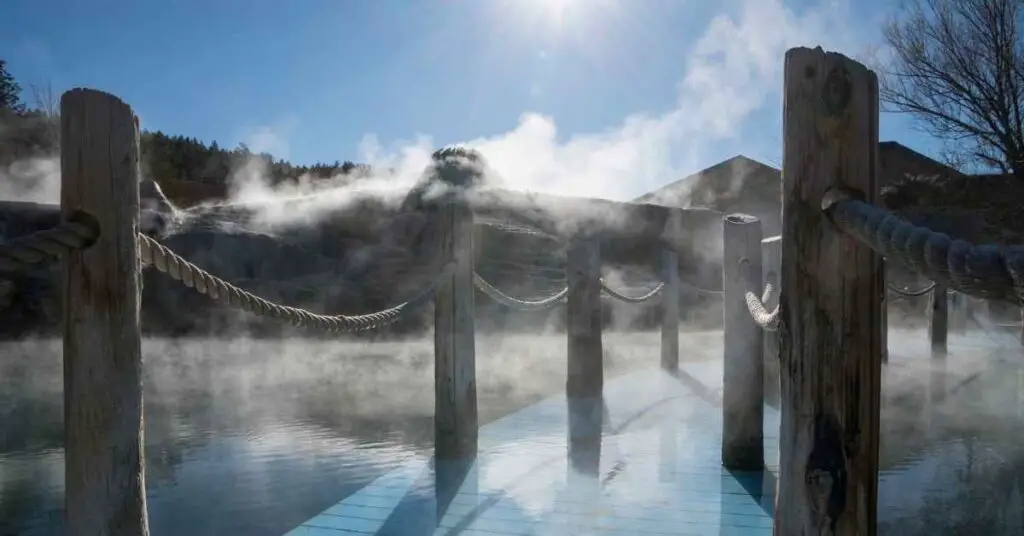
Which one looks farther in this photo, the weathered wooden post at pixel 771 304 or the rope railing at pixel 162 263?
the weathered wooden post at pixel 771 304

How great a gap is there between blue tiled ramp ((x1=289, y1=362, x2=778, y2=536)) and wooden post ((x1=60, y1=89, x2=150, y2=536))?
147 cm

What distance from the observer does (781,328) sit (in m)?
1.93

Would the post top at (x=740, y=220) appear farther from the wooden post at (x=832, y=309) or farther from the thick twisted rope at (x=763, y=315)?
the wooden post at (x=832, y=309)

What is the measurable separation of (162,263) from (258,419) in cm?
452

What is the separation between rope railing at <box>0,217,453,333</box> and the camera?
1.64 meters

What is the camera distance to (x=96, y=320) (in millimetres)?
1815

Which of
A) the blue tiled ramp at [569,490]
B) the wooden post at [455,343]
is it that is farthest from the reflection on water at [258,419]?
the wooden post at [455,343]

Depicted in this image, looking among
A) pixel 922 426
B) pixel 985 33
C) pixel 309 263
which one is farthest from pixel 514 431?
pixel 985 33

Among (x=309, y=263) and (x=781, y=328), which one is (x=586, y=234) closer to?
(x=781, y=328)

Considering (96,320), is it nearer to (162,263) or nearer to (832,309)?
(162,263)

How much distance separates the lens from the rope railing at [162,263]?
5.37 ft

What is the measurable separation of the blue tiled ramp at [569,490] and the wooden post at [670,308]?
9.30 ft

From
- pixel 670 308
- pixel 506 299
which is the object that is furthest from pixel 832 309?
pixel 670 308

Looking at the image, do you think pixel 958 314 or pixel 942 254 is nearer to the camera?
pixel 942 254
